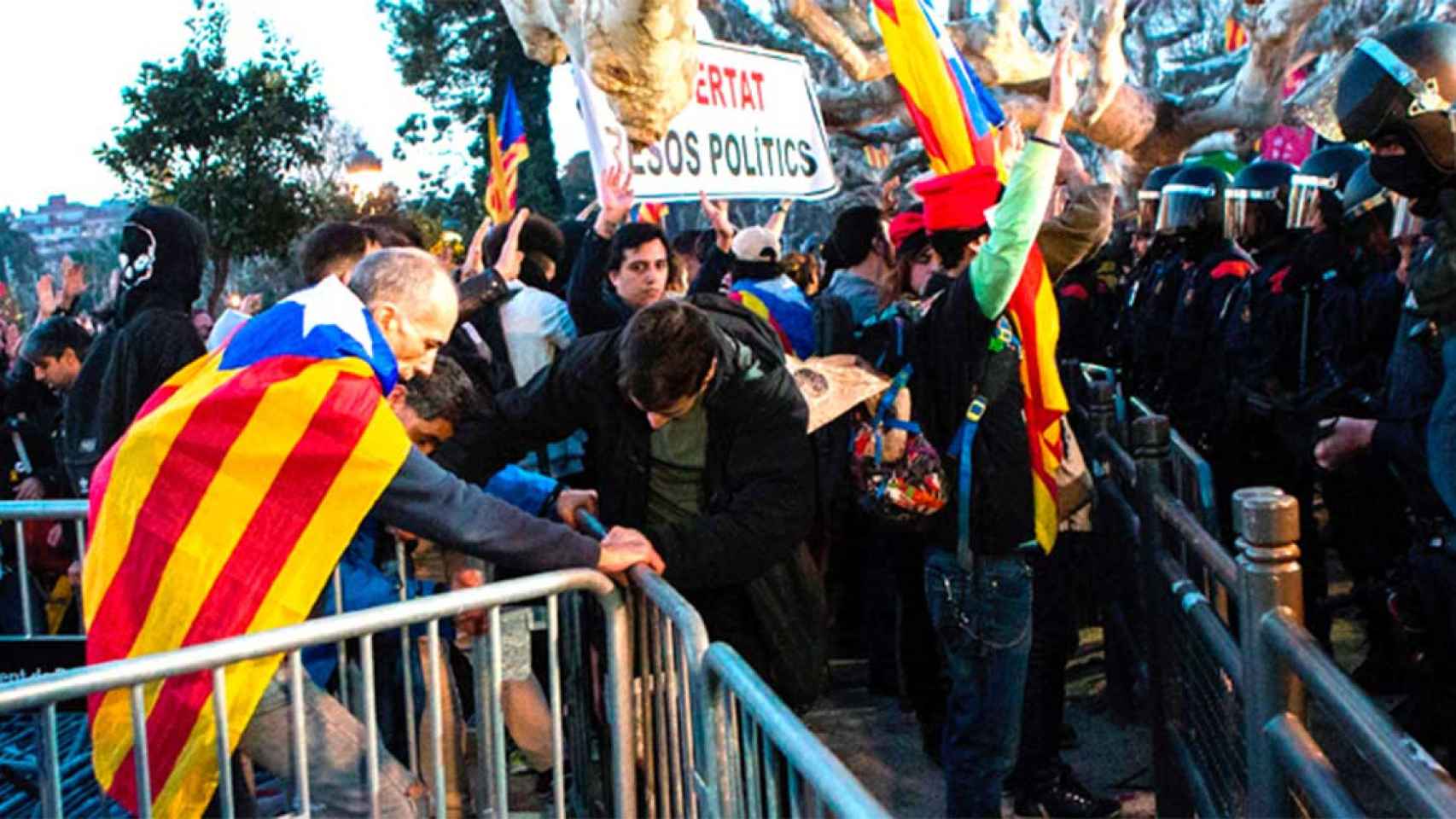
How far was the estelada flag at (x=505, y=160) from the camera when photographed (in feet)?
34.6

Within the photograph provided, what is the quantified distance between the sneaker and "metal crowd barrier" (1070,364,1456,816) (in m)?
0.41

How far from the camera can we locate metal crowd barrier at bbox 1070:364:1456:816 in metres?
2.23

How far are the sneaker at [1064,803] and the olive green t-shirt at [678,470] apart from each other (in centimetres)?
194

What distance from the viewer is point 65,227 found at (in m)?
85.2

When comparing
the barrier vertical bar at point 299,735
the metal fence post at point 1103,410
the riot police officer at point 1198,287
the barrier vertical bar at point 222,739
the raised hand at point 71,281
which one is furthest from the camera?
the raised hand at point 71,281

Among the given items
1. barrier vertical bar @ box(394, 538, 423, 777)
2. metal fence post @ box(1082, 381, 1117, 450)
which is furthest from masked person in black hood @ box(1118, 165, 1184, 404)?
barrier vertical bar @ box(394, 538, 423, 777)

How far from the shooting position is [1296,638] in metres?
2.61

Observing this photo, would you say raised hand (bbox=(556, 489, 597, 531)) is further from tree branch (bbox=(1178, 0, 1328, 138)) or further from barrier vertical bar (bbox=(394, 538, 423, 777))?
tree branch (bbox=(1178, 0, 1328, 138))

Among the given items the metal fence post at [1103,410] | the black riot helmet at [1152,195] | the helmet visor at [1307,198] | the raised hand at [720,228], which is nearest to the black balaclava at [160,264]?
the raised hand at [720,228]

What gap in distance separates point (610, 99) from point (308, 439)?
11.8ft

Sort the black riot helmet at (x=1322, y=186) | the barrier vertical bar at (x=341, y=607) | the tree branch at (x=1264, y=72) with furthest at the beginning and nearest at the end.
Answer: the tree branch at (x=1264, y=72) < the black riot helmet at (x=1322, y=186) < the barrier vertical bar at (x=341, y=607)

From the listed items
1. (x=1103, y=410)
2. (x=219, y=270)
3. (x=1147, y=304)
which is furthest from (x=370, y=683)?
(x=219, y=270)

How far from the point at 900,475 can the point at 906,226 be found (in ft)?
5.08

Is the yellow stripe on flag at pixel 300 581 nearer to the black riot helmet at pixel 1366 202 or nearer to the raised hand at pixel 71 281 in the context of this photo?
the black riot helmet at pixel 1366 202
